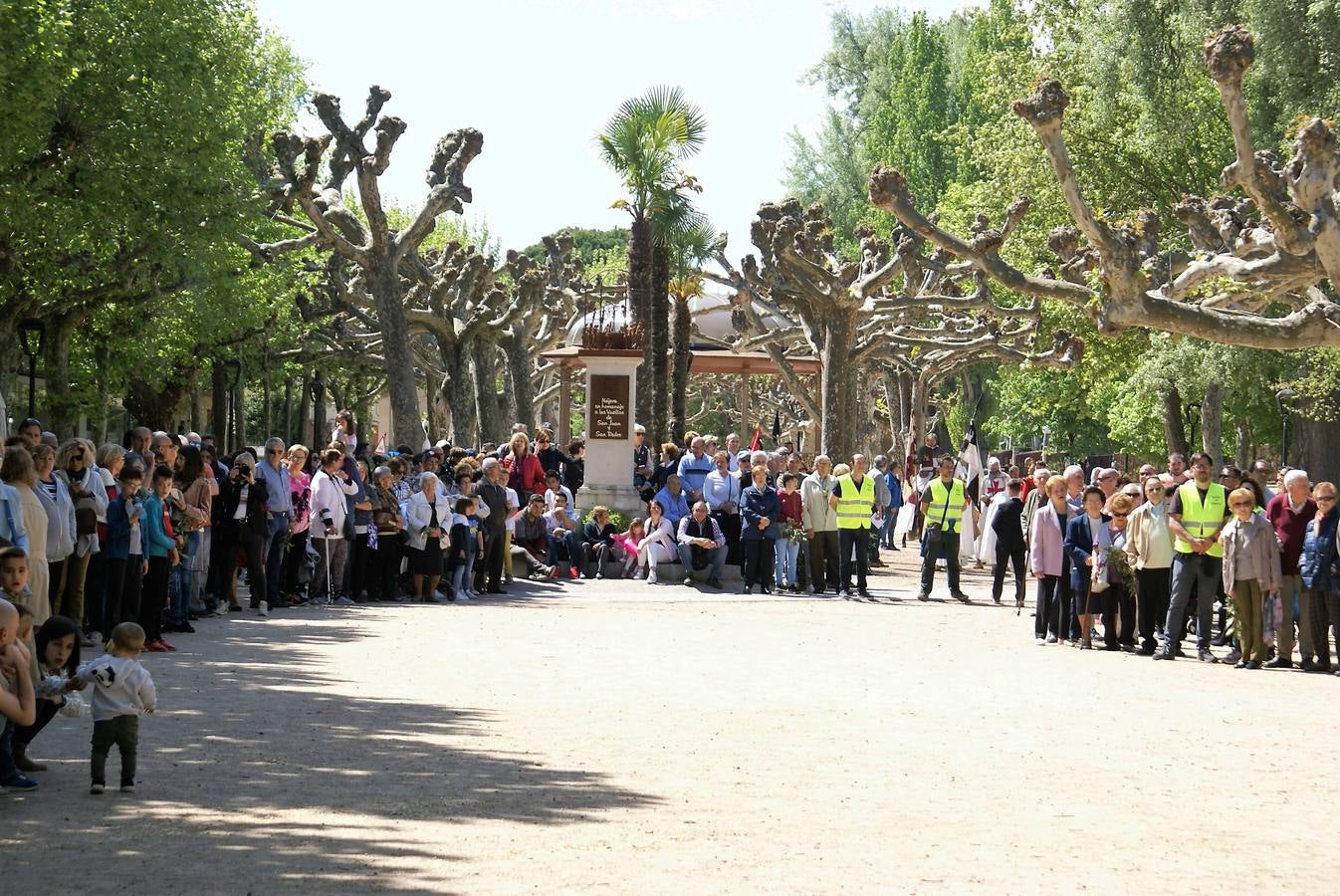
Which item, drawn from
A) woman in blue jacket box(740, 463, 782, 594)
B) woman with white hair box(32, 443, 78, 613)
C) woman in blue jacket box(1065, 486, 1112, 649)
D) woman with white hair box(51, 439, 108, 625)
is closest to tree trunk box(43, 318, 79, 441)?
woman in blue jacket box(740, 463, 782, 594)

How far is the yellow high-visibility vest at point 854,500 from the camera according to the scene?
23.9m

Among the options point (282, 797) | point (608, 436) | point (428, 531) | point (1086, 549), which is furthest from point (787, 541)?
point (282, 797)

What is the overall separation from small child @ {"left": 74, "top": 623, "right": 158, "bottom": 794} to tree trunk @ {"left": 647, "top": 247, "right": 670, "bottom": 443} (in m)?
27.6

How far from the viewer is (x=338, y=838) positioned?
25.5 feet

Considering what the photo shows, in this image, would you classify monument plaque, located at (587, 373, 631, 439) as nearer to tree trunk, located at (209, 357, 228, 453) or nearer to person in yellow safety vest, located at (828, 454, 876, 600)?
person in yellow safety vest, located at (828, 454, 876, 600)

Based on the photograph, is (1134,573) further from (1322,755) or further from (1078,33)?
(1078,33)

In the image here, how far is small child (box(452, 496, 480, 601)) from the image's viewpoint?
22.6 m

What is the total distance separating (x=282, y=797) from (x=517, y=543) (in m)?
17.5

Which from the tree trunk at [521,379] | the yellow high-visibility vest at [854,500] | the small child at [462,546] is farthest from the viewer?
the tree trunk at [521,379]

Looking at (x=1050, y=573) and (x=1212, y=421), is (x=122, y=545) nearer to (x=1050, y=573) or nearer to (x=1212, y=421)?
(x=1050, y=573)

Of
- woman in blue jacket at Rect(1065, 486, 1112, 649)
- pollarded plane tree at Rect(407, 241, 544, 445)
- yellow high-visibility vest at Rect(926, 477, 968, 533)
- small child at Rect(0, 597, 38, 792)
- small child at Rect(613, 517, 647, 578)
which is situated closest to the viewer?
small child at Rect(0, 597, 38, 792)

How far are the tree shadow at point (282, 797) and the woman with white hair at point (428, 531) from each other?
873 centimetres

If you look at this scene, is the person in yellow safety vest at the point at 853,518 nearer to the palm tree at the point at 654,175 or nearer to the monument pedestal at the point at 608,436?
the monument pedestal at the point at 608,436

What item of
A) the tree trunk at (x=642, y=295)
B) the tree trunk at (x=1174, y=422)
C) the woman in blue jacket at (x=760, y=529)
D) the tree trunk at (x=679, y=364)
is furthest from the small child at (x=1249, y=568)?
the tree trunk at (x=1174, y=422)
